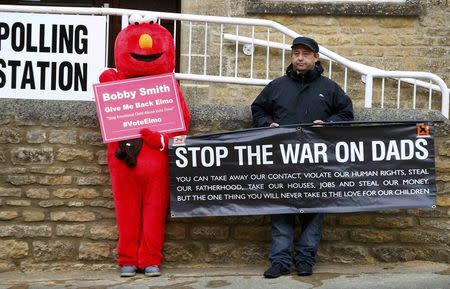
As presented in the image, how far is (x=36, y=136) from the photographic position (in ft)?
24.2

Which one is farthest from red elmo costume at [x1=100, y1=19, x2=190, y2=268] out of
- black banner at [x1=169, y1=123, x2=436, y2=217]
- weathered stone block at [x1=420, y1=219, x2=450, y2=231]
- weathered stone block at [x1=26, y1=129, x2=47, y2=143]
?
weathered stone block at [x1=420, y1=219, x2=450, y2=231]

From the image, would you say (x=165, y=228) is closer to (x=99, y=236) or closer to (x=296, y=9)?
(x=99, y=236)

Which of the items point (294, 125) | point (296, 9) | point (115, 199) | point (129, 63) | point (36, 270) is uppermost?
point (296, 9)

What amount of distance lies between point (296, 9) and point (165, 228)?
156 inches

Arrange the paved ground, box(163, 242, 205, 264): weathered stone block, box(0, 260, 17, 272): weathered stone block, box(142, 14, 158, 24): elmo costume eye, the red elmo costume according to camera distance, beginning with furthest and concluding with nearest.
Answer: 1. box(163, 242, 205, 264): weathered stone block
2. box(0, 260, 17, 272): weathered stone block
3. box(142, 14, 158, 24): elmo costume eye
4. the red elmo costume
5. the paved ground

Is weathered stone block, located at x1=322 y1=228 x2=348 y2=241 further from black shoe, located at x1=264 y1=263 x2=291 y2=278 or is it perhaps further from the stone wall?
black shoe, located at x1=264 y1=263 x2=291 y2=278

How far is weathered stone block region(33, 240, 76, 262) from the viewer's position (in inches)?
289

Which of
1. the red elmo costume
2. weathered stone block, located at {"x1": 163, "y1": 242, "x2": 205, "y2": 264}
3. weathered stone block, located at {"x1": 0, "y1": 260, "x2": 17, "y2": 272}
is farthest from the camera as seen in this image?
weathered stone block, located at {"x1": 163, "y1": 242, "x2": 205, "y2": 264}

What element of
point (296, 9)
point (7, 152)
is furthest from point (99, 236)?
point (296, 9)

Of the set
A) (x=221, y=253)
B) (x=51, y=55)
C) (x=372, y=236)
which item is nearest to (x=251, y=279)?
(x=221, y=253)

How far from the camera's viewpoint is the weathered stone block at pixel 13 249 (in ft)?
24.0

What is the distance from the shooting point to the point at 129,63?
7059mm

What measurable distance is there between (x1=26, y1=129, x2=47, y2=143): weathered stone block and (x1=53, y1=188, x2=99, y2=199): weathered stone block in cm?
43

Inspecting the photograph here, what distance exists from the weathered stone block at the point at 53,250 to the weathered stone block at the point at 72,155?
67cm
